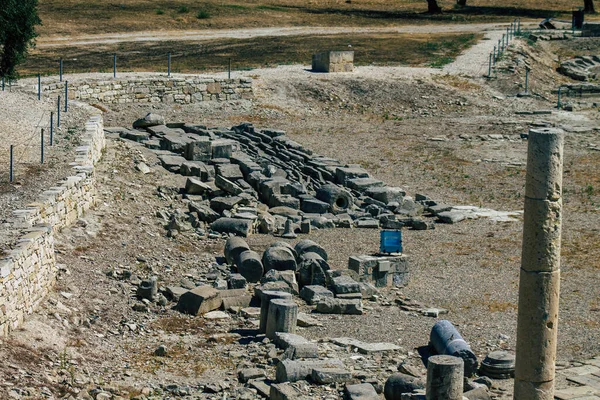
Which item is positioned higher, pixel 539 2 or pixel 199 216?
pixel 539 2

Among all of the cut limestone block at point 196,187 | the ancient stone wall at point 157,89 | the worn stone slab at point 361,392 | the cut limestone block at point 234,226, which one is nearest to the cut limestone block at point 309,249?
the cut limestone block at point 234,226

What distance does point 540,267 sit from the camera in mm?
12758

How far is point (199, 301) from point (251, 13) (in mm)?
39183

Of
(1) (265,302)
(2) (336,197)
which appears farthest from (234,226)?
(1) (265,302)

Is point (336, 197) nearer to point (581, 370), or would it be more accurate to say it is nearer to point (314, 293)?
point (314, 293)

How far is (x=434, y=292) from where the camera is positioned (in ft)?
66.0

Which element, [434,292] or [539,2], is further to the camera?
[539,2]

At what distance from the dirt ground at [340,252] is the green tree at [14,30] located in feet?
11.4

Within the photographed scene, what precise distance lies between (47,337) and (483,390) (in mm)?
6052

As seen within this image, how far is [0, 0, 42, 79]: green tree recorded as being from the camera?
30.2 m

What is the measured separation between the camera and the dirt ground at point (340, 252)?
1541 centimetres

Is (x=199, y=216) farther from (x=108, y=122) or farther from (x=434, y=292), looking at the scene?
(x=108, y=122)

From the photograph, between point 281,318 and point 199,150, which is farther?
point 199,150

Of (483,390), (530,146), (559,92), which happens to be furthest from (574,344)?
(559,92)
